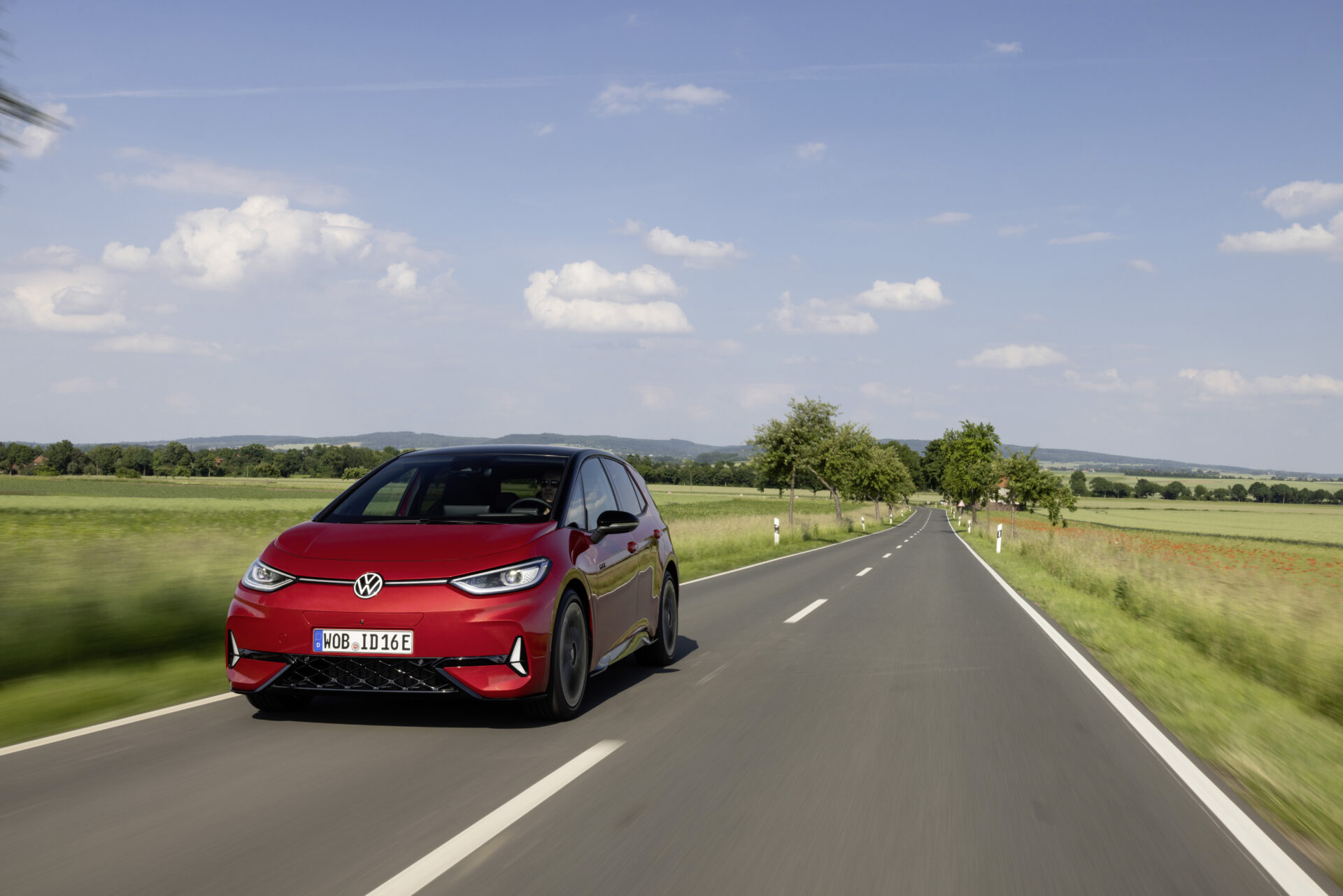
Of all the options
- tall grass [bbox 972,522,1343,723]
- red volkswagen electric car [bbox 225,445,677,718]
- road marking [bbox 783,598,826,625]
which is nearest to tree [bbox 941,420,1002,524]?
tall grass [bbox 972,522,1343,723]

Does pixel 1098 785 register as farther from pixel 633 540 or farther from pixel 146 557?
pixel 146 557

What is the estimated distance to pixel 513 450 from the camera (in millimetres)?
6965

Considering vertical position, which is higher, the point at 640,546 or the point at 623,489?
the point at 623,489

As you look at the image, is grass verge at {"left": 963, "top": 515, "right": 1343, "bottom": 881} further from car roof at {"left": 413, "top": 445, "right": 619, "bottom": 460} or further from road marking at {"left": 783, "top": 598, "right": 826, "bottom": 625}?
car roof at {"left": 413, "top": 445, "right": 619, "bottom": 460}

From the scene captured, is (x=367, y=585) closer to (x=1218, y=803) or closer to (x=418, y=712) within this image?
(x=418, y=712)

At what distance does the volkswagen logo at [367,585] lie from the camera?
5.02 meters

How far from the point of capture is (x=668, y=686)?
279 inches

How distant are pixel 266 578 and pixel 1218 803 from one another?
499 centimetres

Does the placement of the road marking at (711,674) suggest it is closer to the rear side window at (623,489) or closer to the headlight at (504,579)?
the rear side window at (623,489)

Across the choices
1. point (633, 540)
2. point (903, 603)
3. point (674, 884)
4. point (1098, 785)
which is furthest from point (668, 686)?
point (903, 603)

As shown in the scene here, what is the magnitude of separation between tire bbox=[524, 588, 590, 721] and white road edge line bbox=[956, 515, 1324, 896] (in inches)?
131

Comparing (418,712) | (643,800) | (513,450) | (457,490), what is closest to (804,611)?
(513,450)

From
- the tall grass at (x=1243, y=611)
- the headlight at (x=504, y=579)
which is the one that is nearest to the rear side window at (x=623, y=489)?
the headlight at (x=504, y=579)

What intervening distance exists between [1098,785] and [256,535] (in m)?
11.0
